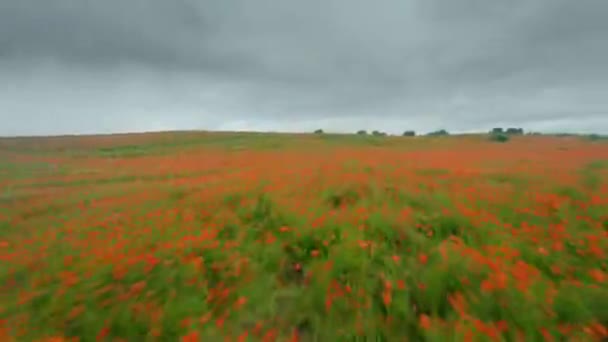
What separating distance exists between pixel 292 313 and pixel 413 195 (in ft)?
11.8

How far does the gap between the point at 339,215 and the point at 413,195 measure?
187 cm

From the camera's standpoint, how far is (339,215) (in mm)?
4551

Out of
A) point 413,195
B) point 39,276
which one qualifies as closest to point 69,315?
point 39,276

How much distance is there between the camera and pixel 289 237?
163 inches

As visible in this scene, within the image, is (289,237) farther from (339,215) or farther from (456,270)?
(456,270)

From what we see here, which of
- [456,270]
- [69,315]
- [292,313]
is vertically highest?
[456,270]

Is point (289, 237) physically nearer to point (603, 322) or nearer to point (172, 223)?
point (172, 223)

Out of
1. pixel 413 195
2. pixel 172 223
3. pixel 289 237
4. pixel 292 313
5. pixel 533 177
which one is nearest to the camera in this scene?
pixel 292 313

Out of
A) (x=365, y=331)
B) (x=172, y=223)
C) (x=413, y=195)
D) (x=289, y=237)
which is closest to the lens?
(x=365, y=331)

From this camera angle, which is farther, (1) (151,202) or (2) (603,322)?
(1) (151,202)

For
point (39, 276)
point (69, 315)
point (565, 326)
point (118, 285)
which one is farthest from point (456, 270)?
point (39, 276)

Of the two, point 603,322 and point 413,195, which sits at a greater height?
point 413,195

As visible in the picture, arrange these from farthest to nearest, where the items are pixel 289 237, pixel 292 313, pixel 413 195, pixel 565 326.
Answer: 1. pixel 413 195
2. pixel 289 237
3. pixel 292 313
4. pixel 565 326

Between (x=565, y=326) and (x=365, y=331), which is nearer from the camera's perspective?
(x=565, y=326)
